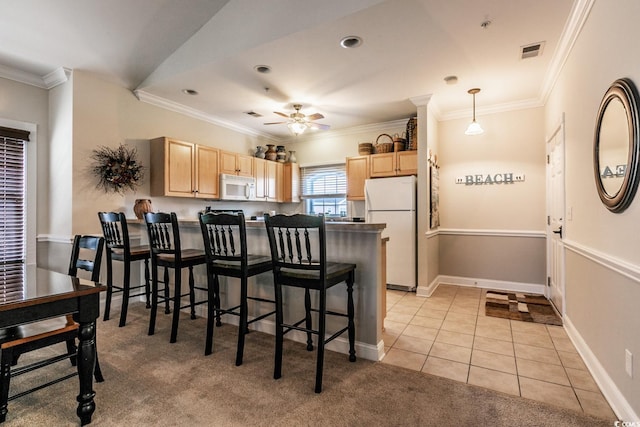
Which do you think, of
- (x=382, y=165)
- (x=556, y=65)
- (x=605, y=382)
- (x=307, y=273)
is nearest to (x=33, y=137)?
(x=307, y=273)

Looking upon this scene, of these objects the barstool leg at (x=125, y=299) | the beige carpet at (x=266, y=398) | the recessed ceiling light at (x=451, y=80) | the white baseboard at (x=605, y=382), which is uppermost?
the recessed ceiling light at (x=451, y=80)

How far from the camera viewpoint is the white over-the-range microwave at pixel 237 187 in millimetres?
4770

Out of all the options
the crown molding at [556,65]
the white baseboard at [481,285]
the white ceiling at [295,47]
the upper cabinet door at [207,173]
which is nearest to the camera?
the crown molding at [556,65]

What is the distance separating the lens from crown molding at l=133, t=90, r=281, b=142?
4.14 meters

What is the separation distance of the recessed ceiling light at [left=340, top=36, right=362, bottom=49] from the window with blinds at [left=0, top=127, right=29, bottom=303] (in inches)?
147

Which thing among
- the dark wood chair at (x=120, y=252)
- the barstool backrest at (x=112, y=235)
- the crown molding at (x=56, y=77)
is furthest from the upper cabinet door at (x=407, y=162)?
the crown molding at (x=56, y=77)

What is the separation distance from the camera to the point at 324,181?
19.7 feet

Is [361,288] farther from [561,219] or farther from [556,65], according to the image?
[556,65]

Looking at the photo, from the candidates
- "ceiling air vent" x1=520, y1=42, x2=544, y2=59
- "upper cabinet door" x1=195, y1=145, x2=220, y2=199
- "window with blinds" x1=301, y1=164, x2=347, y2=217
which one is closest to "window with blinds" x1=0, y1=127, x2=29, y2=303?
"upper cabinet door" x1=195, y1=145, x2=220, y2=199

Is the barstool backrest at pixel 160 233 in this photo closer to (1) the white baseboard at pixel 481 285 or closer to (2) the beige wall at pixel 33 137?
(2) the beige wall at pixel 33 137

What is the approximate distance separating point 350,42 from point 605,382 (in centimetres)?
314

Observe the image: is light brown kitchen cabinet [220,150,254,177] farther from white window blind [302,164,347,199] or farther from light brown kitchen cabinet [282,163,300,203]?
white window blind [302,164,347,199]

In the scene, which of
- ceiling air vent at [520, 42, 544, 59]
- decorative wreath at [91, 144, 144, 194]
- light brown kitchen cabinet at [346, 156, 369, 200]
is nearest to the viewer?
ceiling air vent at [520, 42, 544, 59]

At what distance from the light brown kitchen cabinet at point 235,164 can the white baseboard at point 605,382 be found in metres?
4.62
